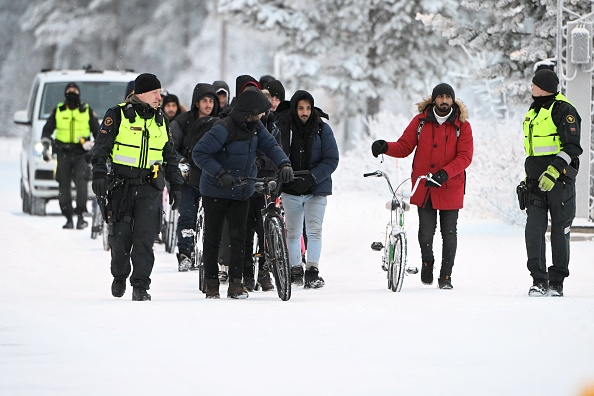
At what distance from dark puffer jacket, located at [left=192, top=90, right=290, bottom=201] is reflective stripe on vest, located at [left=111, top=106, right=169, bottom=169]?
33 cm

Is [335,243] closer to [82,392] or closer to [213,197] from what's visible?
[213,197]

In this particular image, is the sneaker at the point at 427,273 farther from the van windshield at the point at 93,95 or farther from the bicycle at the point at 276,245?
the van windshield at the point at 93,95

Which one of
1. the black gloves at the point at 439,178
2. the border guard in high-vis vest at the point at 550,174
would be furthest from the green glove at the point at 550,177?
the black gloves at the point at 439,178

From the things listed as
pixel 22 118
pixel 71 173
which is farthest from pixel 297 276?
pixel 22 118

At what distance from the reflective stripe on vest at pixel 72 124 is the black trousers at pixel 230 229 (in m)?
9.12

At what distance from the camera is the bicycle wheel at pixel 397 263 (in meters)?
12.6

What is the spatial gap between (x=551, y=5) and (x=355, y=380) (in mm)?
12701

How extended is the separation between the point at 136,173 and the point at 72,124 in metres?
9.39

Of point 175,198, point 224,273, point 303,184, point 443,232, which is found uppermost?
point 303,184

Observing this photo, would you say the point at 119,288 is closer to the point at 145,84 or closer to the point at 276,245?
the point at 276,245

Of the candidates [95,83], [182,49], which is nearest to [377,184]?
[95,83]

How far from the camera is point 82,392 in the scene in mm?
7223

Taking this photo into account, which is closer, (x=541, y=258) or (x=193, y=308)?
(x=193, y=308)

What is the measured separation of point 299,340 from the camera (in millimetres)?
8836
